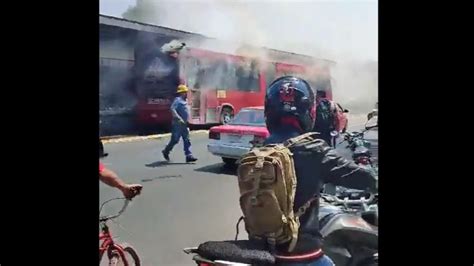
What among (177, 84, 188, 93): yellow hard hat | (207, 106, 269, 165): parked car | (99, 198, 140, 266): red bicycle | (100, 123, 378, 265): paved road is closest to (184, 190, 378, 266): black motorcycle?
(100, 123, 378, 265): paved road

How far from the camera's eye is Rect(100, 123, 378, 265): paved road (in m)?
2.68

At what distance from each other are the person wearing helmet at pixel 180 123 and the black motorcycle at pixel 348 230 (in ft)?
1.78

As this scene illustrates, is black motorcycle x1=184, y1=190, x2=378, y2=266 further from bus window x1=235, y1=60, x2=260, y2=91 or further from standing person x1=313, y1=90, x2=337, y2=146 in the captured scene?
bus window x1=235, y1=60, x2=260, y2=91

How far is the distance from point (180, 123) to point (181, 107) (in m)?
0.07

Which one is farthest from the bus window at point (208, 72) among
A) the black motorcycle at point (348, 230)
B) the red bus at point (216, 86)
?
the black motorcycle at point (348, 230)

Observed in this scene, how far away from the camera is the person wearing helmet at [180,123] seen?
8.91ft

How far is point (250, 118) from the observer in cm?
266

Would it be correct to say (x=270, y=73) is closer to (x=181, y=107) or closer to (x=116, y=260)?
(x=181, y=107)

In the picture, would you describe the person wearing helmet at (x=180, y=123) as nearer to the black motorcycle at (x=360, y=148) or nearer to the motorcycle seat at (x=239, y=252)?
the motorcycle seat at (x=239, y=252)

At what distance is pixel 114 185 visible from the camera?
8.96 ft

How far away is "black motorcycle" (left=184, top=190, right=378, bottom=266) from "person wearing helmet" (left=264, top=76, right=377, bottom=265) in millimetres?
33
